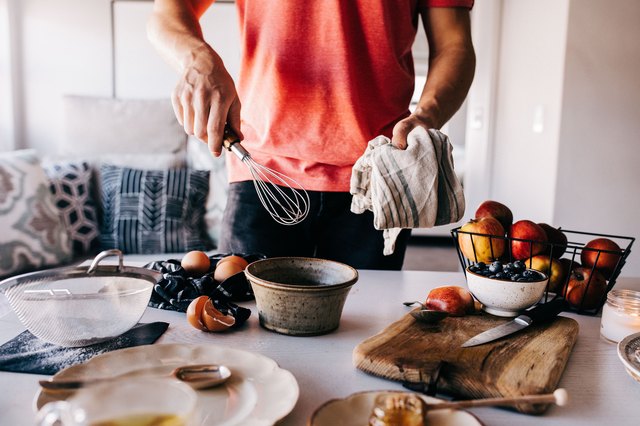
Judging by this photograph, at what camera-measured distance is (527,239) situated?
88 centimetres

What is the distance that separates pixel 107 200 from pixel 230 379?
7.55 feet

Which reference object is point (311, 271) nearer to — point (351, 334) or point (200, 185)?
point (351, 334)

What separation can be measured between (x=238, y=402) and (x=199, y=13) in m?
0.88

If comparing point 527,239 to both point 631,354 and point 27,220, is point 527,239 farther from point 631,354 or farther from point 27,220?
point 27,220

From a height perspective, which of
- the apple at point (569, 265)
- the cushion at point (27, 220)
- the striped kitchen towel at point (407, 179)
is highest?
the striped kitchen towel at point (407, 179)

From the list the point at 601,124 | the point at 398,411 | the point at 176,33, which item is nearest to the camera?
the point at 398,411

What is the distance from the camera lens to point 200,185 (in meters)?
2.64

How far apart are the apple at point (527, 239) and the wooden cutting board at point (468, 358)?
0.56 feet

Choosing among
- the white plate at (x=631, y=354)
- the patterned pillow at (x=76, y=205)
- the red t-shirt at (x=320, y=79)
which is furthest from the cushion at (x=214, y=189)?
the white plate at (x=631, y=354)

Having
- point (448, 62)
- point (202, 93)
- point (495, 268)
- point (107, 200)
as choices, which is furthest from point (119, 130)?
point (495, 268)

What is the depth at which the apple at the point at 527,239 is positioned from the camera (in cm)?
89

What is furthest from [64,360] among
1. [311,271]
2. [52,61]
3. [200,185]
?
[52,61]

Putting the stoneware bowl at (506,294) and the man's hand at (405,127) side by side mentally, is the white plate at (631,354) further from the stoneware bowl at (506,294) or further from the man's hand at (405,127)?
the man's hand at (405,127)

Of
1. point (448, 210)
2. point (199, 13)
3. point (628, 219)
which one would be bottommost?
point (628, 219)
